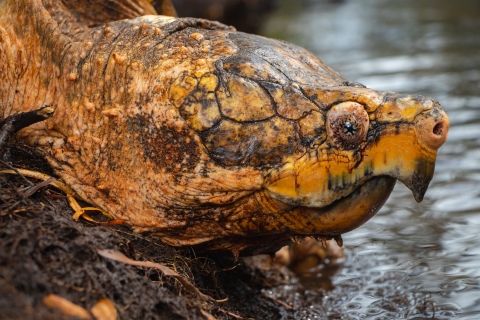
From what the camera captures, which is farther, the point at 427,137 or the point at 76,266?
the point at 427,137

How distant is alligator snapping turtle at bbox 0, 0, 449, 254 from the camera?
7.47 ft

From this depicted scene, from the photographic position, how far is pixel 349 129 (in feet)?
7.46

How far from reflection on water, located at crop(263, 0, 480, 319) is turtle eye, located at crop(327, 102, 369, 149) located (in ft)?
3.10

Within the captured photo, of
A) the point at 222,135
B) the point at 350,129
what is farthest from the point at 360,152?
the point at 222,135

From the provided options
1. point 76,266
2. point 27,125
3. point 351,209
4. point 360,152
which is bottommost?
point 76,266

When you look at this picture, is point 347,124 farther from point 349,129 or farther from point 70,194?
point 70,194

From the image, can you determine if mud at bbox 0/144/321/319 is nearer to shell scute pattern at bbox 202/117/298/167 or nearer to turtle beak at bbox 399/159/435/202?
shell scute pattern at bbox 202/117/298/167

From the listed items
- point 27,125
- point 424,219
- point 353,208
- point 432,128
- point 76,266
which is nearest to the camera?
point 76,266

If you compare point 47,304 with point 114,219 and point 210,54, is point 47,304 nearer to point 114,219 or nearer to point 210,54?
point 114,219

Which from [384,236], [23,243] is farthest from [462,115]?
[23,243]

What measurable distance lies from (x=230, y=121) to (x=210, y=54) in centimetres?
32

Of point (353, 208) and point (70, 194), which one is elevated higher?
point (353, 208)

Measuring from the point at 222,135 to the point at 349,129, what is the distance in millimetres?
453

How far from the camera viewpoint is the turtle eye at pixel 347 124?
89.1 inches
